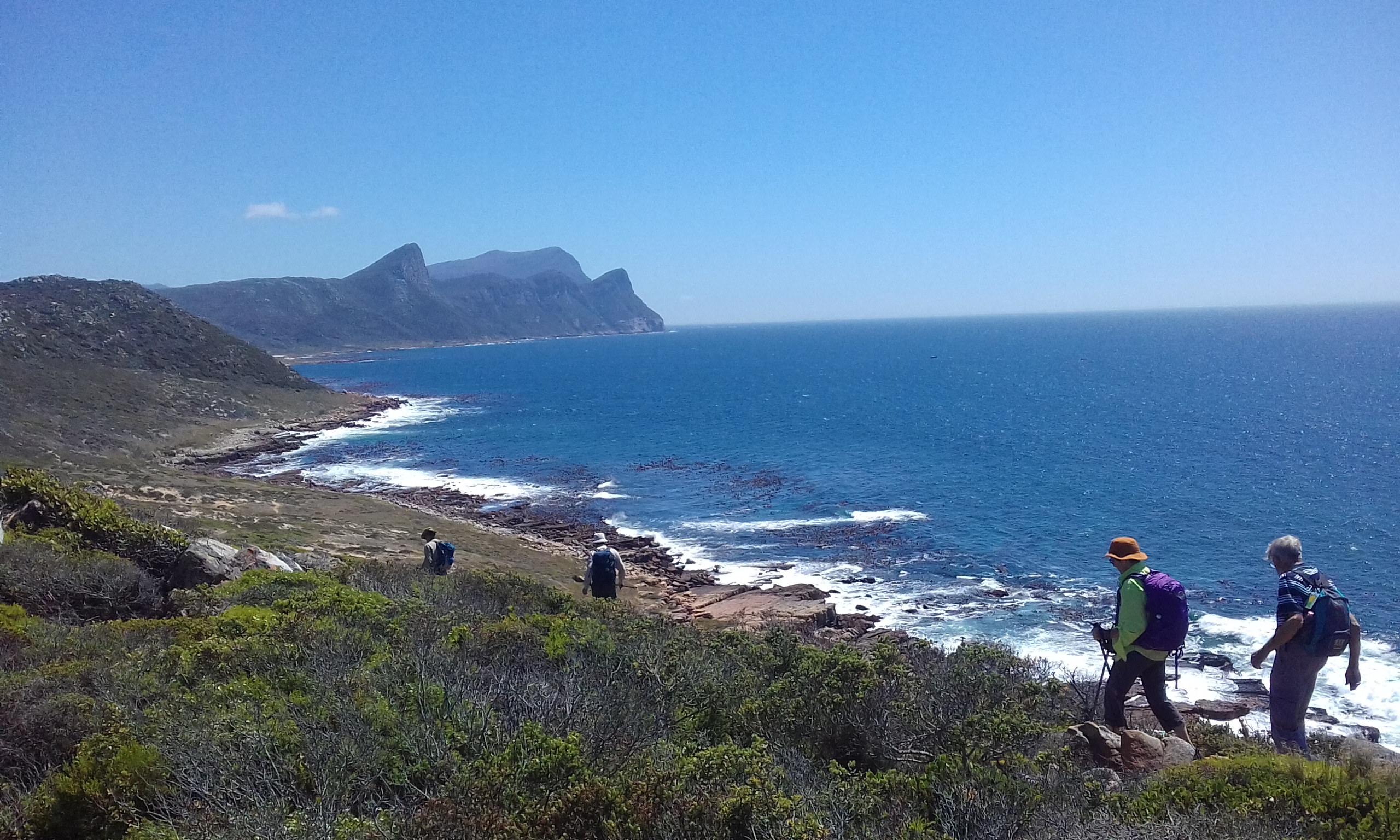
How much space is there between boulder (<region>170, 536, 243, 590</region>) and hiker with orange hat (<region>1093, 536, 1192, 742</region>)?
1174 cm

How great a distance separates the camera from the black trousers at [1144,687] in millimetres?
6496

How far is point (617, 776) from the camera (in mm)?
A: 4523

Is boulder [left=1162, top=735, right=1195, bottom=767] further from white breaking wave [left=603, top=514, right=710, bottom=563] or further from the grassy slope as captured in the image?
white breaking wave [left=603, top=514, right=710, bottom=563]

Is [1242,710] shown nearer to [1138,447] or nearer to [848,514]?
[848,514]

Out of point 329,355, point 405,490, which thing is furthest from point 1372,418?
point 329,355

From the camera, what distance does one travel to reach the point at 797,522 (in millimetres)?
31984

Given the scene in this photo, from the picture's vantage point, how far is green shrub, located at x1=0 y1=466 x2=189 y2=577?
11930mm

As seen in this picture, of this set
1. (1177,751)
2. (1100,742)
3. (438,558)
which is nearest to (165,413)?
(438,558)

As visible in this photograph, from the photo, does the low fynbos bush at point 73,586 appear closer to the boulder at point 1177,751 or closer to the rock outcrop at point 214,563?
the rock outcrop at point 214,563

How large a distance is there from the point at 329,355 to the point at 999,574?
489 feet

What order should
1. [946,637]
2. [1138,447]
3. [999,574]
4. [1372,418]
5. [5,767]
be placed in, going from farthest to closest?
[1372,418] < [1138,447] < [999,574] < [946,637] < [5,767]

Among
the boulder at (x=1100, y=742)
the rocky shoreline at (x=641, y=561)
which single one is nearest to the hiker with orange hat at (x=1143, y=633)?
the boulder at (x=1100, y=742)

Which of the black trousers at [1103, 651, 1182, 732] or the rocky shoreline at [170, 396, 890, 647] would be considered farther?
the rocky shoreline at [170, 396, 890, 647]

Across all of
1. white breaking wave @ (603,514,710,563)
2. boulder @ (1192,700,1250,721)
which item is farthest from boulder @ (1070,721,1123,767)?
white breaking wave @ (603,514,710,563)
